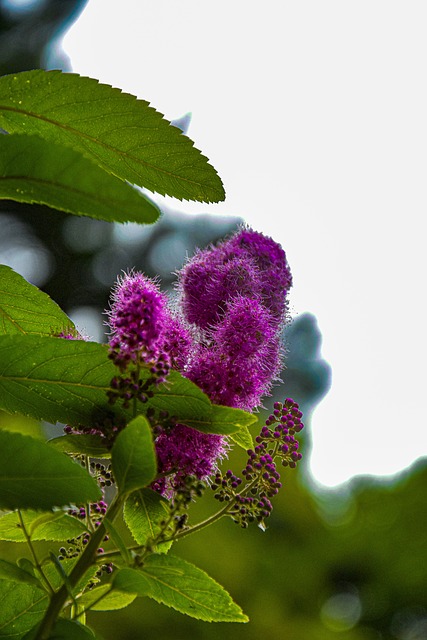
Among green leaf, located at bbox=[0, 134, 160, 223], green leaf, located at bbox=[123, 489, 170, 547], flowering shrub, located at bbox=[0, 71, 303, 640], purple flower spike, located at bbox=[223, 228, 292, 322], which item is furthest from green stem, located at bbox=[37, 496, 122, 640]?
purple flower spike, located at bbox=[223, 228, 292, 322]

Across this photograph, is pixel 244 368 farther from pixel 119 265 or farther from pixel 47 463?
pixel 119 265

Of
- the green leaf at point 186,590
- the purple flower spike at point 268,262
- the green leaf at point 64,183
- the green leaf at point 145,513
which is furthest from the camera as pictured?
the purple flower spike at point 268,262

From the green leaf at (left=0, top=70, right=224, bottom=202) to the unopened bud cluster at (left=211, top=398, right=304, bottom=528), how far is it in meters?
0.25

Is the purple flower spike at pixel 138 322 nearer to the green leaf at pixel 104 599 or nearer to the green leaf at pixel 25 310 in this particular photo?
the green leaf at pixel 25 310

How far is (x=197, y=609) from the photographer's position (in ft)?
1.88

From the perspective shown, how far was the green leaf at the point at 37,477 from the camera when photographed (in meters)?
0.48

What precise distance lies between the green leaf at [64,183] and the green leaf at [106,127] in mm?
116

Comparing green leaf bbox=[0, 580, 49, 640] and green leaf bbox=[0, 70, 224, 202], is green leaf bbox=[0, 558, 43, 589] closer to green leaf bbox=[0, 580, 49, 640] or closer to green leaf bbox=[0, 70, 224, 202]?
green leaf bbox=[0, 580, 49, 640]

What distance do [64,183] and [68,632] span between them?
0.97 feet

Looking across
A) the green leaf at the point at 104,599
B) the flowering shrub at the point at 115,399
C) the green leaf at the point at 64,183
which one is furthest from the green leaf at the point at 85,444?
the green leaf at the point at 64,183

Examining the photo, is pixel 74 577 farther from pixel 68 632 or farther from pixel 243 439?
pixel 243 439

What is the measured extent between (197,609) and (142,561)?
2.3 inches

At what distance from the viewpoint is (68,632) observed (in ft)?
1.61

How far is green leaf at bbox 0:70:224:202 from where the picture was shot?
0.61 m
